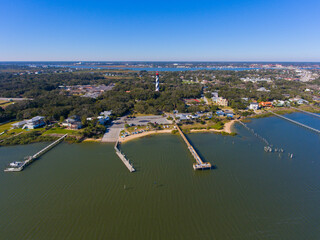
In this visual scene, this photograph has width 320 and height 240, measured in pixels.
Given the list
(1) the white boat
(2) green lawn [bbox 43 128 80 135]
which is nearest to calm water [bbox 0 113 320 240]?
(1) the white boat

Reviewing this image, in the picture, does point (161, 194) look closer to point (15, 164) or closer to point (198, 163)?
point (198, 163)

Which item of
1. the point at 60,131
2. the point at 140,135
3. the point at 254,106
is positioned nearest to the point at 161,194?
the point at 140,135

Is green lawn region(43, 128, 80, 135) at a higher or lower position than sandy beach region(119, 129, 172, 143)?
higher

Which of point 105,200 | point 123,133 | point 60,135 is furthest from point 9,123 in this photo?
point 105,200

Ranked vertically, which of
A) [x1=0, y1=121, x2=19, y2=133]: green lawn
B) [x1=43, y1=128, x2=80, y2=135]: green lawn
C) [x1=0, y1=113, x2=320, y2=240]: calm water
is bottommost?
[x1=0, y1=113, x2=320, y2=240]: calm water

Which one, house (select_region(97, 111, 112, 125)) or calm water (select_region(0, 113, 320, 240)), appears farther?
house (select_region(97, 111, 112, 125))

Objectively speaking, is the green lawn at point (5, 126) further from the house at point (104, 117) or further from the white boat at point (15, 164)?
the house at point (104, 117)

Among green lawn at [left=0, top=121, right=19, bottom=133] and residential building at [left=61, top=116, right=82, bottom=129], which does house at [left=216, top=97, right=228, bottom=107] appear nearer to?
residential building at [left=61, top=116, right=82, bottom=129]

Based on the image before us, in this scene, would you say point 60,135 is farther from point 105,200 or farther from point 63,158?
point 105,200
